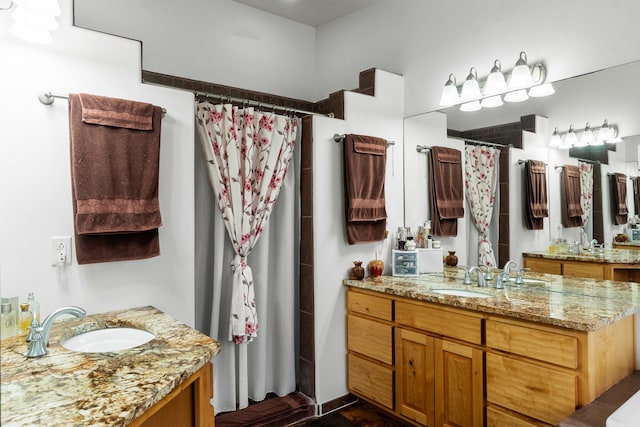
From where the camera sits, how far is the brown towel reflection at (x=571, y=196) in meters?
2.32

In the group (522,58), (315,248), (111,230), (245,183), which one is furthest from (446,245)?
(111,230)

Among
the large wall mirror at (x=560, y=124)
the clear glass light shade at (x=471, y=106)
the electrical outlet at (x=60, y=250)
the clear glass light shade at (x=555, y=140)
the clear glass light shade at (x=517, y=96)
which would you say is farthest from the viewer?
the clear glass light shade at (x=471, y=106)

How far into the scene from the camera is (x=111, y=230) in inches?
75.7

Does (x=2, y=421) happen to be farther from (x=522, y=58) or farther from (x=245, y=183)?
(x=522, y=58)

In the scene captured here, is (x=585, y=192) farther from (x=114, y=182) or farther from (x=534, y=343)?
(x=114, y=182)

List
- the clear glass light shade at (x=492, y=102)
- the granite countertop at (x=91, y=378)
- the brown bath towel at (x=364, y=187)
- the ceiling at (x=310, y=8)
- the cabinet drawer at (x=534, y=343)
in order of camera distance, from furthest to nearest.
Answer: the ceiling at (x=310, y=8) < the brown bath towel at (x=364, y=187) < the clear glass light shade at (x=492, y=102) < the cabinet drawer at (x=534, y=343) < the granite countertop at (x=91, y=378)

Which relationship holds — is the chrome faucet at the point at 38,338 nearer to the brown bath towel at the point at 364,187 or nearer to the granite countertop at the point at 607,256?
the brown bath towel at the point at 364,187

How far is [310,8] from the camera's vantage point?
331cm

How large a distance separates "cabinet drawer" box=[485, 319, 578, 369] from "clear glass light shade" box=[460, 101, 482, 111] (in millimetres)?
1417

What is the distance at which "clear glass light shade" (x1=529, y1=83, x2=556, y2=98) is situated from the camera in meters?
2.35

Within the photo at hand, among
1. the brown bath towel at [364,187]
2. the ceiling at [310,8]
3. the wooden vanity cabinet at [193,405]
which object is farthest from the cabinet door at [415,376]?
the ceiling at [310,8]

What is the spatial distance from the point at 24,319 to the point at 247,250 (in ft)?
4.04

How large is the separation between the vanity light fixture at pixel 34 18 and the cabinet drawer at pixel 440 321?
7.37 ft

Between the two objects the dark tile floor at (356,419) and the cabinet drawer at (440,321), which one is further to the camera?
the dark tile floor at (356,419)
